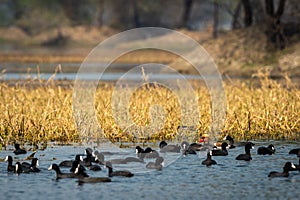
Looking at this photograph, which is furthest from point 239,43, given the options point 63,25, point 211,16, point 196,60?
point 211,16

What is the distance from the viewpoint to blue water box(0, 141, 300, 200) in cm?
1341

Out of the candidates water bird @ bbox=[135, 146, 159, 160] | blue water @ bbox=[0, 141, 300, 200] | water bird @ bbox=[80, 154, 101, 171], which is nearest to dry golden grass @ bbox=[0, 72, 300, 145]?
water bird @ bbox=[135, 146, 159, 160]

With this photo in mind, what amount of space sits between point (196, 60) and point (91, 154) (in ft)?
98.7

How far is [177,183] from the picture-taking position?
1435 centimetres

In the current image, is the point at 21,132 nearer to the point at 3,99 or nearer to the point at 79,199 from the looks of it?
the point at 3,99

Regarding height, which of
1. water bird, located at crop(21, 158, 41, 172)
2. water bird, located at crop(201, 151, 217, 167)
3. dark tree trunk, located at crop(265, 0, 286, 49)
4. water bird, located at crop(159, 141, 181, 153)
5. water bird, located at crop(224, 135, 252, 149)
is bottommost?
water bird, located at crop(21, 158, 41, 172)

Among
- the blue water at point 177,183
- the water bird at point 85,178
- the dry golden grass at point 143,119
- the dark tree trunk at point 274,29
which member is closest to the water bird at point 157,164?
the blue water at point 177,183

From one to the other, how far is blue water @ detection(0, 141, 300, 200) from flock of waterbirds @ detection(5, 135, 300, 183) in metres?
0.14

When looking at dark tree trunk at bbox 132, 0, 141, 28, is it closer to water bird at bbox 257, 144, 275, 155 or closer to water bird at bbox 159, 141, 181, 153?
water bird at bbox 159, 141, 181, 153

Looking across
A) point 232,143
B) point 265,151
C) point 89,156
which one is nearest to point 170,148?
point 232,143

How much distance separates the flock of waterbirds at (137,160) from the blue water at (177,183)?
140 millimetres

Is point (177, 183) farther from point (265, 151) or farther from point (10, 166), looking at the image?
point (265, 151)

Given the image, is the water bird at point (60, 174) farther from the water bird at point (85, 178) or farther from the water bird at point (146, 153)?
the water bird at point (146, 153)

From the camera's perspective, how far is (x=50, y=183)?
1428 centimetres
